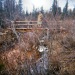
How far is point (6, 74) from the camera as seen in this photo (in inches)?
274

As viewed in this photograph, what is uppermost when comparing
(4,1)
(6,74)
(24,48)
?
(4,1)

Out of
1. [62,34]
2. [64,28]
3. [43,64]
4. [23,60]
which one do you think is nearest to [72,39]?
[62,34]

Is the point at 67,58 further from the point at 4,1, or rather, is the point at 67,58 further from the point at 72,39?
the point at 4,1

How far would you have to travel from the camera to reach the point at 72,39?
10.2 m

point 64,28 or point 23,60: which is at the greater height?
point 64,28

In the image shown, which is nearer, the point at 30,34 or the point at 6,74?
the point at 6,74

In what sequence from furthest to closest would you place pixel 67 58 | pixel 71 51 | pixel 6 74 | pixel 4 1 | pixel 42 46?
pixel 4 1 < pixel 42 46 < pixel 71 51 < pixel 67 58 < pixel 6 74

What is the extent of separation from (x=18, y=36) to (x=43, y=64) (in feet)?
11.0

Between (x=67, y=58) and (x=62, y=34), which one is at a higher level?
(x=62, y=34)

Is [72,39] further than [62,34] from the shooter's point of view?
No

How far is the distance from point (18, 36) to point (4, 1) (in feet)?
70.4

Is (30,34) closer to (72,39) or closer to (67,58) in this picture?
(72,39)

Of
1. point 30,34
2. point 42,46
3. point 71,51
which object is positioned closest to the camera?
point 71,51

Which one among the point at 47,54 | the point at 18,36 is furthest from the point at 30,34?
the point at 47,54
